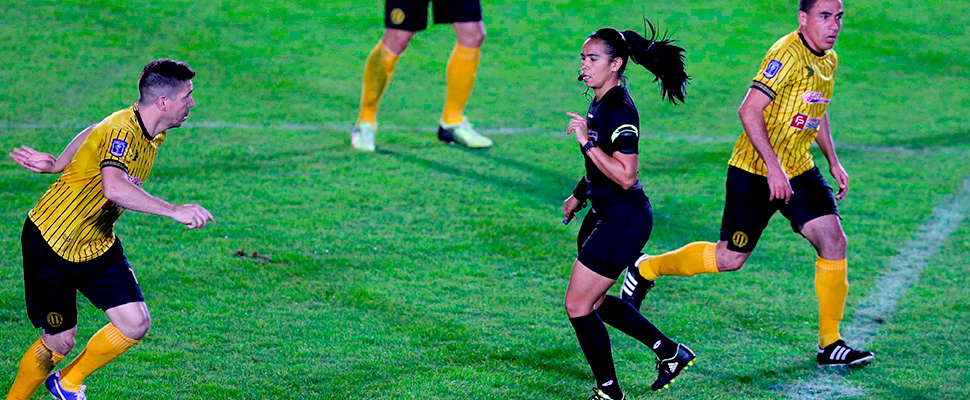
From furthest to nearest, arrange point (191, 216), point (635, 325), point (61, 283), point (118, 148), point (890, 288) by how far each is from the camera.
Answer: point (890, 288)
point (635, 325)
point (61, 283)
point (118, 148)
point (191, 216)

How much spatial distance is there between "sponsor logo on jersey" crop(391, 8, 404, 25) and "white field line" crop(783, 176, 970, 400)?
14.6ft

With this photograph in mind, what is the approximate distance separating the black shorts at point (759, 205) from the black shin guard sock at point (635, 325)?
2.91 ft

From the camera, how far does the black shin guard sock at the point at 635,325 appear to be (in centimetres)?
470

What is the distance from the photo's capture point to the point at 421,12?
8859mm

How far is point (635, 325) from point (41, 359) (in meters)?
2.63

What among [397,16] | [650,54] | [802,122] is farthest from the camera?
[397,16]

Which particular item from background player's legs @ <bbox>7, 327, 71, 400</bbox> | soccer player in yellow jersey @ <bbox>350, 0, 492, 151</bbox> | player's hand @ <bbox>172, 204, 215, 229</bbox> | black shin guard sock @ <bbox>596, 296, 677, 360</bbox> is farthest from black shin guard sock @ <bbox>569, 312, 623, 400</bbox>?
soccer player in yellow jersey @ <bbox>350, 0, 492, 151</bbox>

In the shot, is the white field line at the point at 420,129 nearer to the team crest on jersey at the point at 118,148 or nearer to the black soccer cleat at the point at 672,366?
the black soccer cleat at the point at 672,366

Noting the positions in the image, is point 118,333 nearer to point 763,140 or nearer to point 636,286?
point 636,286

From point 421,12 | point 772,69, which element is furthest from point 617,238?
point 421,12

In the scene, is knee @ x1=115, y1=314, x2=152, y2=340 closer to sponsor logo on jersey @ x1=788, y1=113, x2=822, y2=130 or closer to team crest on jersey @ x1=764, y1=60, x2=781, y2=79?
team crest on jersey @ x1=764, y1=60, x2=781, y2=79

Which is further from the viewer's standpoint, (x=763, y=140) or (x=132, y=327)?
(x=763, y=140)

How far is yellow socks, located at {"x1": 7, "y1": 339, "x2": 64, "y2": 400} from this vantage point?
4309 millimetres

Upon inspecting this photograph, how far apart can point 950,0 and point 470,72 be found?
9664 mm
